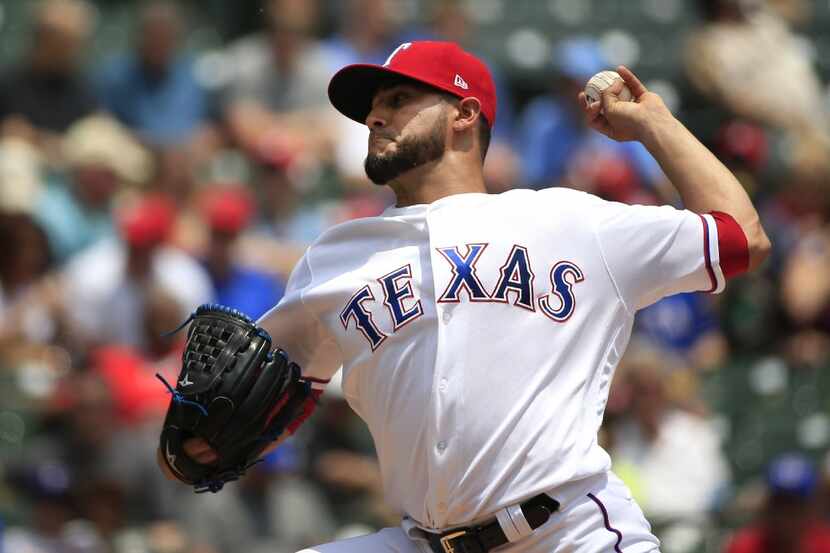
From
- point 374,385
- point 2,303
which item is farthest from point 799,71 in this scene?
point 374,385

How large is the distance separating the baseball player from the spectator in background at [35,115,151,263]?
12.0 feet

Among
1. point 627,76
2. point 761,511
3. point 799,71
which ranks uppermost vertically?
point 799,71

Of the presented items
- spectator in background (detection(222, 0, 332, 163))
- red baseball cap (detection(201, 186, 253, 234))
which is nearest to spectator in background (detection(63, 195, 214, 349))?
red baseball cap (detection(201, 186, 253, 234))

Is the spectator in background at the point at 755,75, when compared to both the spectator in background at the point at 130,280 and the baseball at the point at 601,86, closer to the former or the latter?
the spectator in background at the point at 130,280

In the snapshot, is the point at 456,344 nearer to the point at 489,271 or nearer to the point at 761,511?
the point at 489,271

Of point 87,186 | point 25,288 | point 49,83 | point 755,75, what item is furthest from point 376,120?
point 755,75

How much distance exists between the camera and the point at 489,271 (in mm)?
3467

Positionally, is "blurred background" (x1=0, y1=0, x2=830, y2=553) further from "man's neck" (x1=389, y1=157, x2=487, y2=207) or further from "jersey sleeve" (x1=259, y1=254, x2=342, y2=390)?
"man's neck" (x1=389, y1=157, x2=487, y2=207)

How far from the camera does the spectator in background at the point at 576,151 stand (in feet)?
24.3

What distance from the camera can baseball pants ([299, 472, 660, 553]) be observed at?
338 cm

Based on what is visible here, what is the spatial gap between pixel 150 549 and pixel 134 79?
3.09m

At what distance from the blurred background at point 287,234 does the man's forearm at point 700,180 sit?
289 centimetres

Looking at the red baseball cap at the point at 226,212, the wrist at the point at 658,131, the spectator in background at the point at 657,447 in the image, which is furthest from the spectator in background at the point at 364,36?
the wrist at the point at 658,131

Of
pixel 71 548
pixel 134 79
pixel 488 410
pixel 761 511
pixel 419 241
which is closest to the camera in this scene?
pixel 488 410
